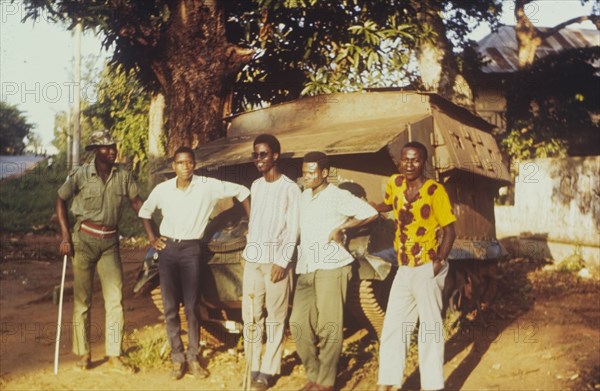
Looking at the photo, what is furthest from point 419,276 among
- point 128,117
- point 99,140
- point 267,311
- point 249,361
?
point 128,117

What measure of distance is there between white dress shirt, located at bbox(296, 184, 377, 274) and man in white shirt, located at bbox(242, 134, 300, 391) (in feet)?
0.43

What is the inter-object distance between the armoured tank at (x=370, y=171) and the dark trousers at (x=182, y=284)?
0.30m

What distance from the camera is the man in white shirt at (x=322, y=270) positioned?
5.04 metres

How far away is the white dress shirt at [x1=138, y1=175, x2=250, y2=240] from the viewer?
221 inches

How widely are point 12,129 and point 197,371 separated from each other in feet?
165

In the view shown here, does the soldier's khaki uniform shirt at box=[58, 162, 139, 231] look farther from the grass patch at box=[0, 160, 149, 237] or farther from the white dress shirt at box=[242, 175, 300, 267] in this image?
the grass patch at box=[0, 160, 149, 237]

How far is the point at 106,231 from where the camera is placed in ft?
19.1

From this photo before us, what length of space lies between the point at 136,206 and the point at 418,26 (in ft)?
22.5

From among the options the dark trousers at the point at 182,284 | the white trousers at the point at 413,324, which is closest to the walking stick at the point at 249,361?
the dark trousers at the point at 182,284

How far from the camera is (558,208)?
12.3 m

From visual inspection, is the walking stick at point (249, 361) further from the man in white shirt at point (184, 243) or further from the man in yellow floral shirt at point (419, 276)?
the man in yellow floral shirt at point (419, 276)

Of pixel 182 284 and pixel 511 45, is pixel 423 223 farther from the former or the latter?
pixel 511 45

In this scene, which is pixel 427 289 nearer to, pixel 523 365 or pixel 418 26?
pixel 523 365

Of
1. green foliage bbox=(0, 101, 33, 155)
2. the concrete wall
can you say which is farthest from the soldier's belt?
green foliage bbox=(0, 101, 33, 155)
